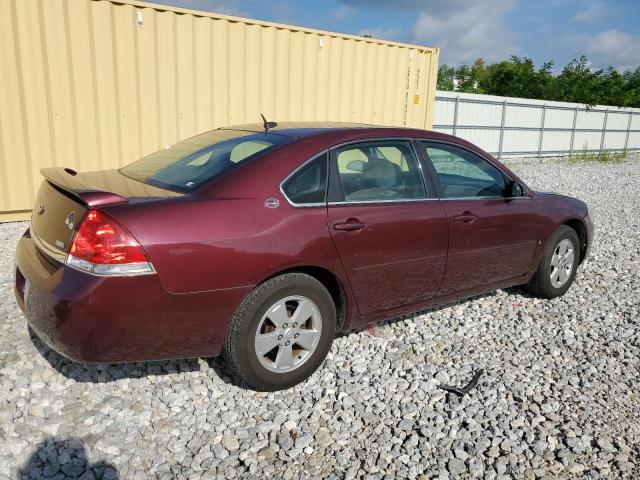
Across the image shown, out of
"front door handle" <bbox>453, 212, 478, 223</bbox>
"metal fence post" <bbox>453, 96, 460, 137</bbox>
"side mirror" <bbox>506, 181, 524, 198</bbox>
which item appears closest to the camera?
"front door handle" <bbox>453, 212, 478, 223</bbox>

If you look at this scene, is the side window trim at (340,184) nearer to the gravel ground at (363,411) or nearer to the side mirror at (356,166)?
the side mirror at (356,166)

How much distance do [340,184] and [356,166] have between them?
0.25 metres

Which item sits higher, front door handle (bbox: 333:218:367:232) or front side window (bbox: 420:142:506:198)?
front side window (bbox: 420:142:506:198)

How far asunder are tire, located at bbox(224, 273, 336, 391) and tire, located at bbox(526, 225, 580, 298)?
2.33m

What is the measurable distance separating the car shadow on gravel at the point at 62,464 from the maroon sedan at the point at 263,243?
1.42 feet

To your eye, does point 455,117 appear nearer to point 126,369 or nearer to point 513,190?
point 513,190

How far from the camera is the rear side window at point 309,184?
322 centimetres

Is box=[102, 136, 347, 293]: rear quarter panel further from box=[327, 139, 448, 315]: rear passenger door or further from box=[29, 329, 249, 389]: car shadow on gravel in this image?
box=[29, 329, 249, 389]: car shadow on gravel

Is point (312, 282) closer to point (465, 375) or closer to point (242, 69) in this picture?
point (465, 375)

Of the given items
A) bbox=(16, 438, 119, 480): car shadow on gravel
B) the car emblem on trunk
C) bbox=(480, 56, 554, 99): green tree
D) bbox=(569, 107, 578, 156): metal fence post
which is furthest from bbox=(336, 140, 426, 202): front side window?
bbox=(480, 56, 554, 99): green tree

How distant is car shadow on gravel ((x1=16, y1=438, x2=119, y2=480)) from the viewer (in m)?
2.52

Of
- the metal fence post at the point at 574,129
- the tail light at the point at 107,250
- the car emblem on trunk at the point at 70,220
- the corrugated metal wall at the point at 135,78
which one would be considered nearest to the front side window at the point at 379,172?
the tail light at the point at 107,250

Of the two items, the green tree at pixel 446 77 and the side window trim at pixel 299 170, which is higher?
the green tree at pixel 446 77

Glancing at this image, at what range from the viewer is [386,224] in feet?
11.6
